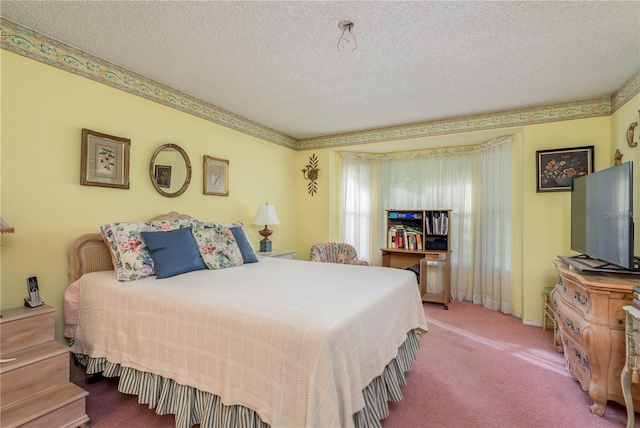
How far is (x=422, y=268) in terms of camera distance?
425 cm

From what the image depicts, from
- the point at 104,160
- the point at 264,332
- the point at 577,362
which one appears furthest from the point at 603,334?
the point at 104,160

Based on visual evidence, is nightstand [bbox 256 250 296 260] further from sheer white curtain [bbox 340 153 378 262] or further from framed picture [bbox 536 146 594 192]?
framed picture [bbox 536 146 594 192]

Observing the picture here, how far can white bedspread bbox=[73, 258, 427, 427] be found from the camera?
127 cm

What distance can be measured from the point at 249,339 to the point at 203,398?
1.72 feet

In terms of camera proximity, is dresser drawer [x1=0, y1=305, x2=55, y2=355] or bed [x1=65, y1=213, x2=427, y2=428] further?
dresser drawer [x1=0, y1=305, x2=55, y2=355]

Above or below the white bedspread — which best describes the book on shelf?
above

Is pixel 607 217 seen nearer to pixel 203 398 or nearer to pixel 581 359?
pixel 581 359

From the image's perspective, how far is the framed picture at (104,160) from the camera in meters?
2.38

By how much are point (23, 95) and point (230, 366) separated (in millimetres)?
2311

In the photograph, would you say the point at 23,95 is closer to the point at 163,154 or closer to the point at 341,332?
the point at 163,154

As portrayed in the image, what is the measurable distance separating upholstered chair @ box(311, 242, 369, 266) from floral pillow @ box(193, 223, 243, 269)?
1.34m

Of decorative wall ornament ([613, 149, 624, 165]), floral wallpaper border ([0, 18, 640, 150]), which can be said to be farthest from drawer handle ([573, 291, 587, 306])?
floral wallpaper border ([0, 18, 640, 150])

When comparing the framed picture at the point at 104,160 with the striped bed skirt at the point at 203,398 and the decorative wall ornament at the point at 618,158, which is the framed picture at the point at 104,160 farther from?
the decorative wall ornament at the point at 618,158

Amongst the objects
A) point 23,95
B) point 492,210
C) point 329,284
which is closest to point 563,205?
point 492,210
